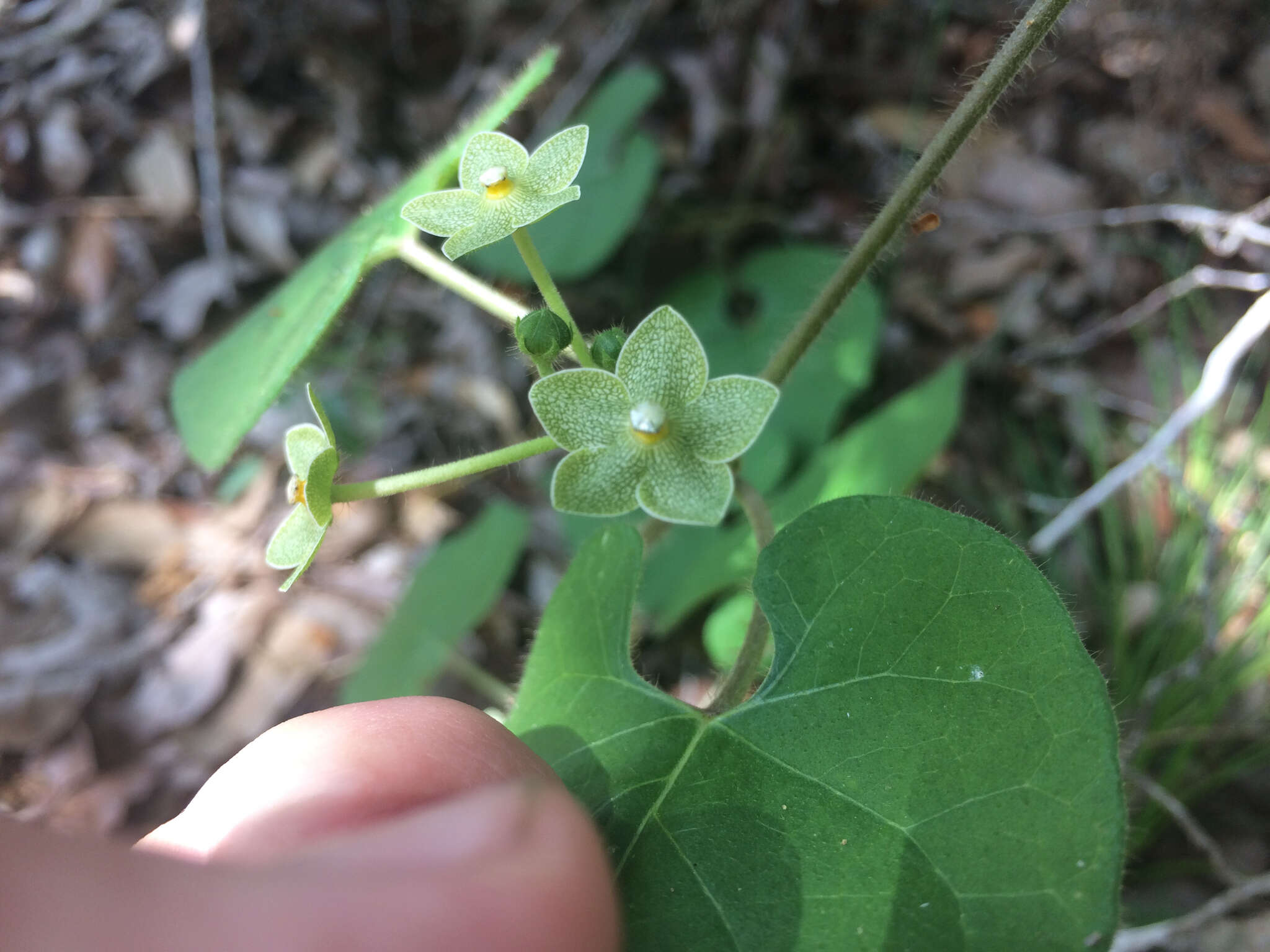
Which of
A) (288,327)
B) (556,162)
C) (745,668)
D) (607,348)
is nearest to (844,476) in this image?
(745,668)

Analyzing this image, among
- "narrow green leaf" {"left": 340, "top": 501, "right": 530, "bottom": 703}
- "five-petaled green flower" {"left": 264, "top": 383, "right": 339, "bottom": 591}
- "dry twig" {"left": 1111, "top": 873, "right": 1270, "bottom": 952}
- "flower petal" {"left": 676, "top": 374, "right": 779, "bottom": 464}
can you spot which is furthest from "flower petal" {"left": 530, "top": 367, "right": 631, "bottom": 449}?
"dry twig" {"left": 1111, "top": 873, "right": 1270, "bottom": 952}

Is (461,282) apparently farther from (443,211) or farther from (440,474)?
(440,474)

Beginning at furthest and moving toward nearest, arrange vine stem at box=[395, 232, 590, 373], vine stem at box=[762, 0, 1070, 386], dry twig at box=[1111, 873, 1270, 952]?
dry twig at box=[1111, 873, 1270, 952]
vine stem at box=[395, 232, 590, 373]
vine stem at box=[762, 0, 1070, 386]

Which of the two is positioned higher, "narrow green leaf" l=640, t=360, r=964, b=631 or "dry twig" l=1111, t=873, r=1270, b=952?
"narrow green leaf" l=640, t=360, r=964, b=631

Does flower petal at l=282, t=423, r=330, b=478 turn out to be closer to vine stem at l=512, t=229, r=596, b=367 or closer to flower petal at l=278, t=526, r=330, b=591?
flower petal at l=278, t=526, r=330, b=591

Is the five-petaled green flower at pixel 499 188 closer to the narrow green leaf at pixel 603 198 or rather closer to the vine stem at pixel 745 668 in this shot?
the vine stem at pixel 745 668

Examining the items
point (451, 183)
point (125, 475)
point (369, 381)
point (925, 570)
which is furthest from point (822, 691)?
point (125, 475)

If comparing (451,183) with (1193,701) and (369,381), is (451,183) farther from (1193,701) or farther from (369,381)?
(1193,701)
